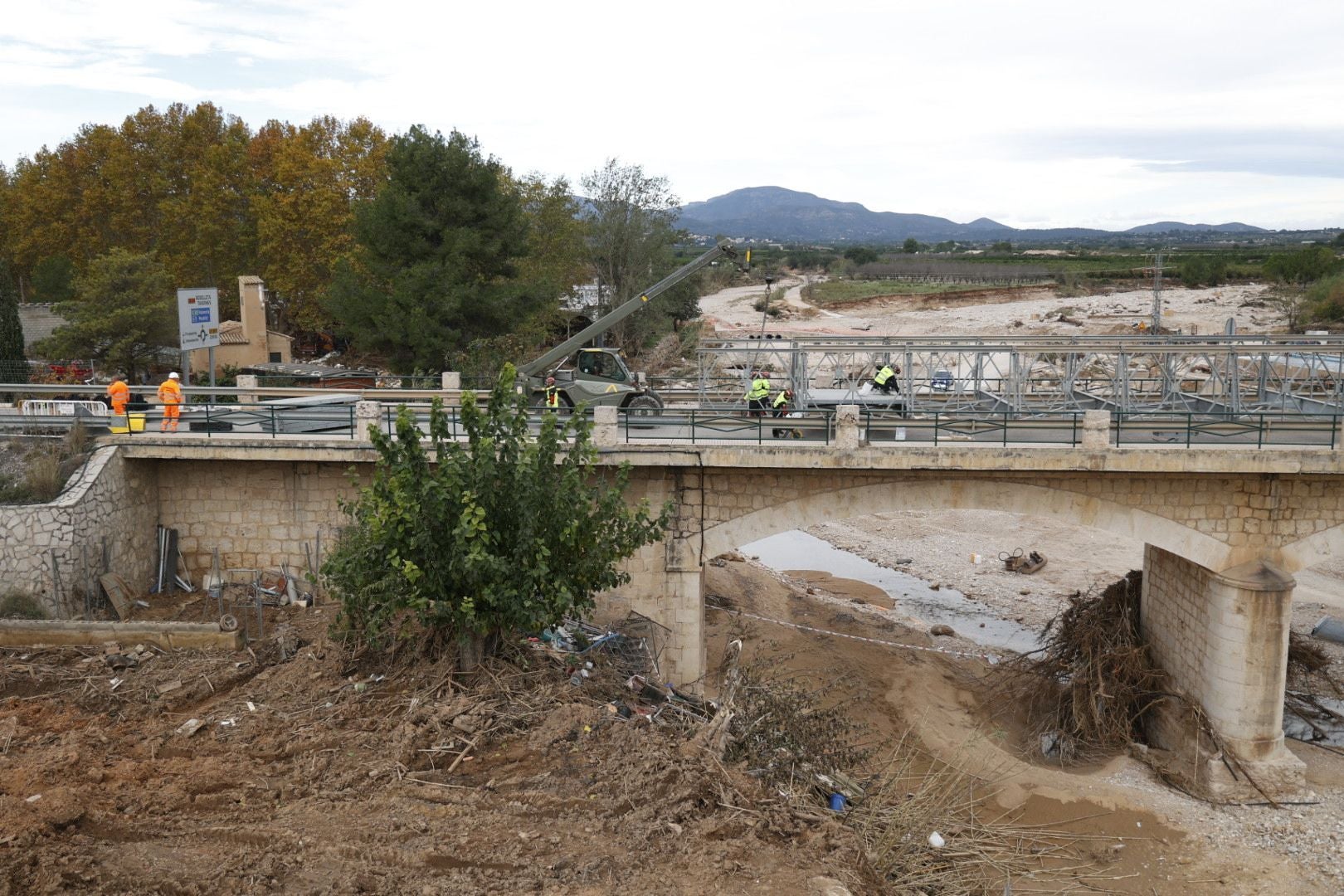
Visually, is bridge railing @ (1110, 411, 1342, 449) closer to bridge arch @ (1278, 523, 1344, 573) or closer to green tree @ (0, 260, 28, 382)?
bridge arch @ (1278, 523, 1344, 573)

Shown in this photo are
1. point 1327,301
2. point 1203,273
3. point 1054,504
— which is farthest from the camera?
point 1203,273

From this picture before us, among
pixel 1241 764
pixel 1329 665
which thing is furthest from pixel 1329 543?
pixel 1329 665

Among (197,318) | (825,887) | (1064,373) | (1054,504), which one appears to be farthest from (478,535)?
(1064,373)

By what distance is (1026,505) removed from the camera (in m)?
16.8

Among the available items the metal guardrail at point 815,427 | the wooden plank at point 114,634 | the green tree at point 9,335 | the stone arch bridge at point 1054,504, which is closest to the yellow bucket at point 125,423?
the metal guardrail at point 815,427

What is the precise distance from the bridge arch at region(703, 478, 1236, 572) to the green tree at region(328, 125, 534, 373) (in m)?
17.2

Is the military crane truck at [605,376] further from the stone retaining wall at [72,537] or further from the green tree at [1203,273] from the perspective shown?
the green tree at [1203,273]

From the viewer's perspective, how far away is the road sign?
21797mm

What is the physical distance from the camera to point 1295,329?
5841 centimetres

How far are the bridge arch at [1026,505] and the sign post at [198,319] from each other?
12.8 m

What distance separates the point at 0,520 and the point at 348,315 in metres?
16.9

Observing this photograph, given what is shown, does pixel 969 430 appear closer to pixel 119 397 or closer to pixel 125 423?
pixel 125 423

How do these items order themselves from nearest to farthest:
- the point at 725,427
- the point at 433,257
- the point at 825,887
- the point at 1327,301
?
the point at 825,887 → the point at 725,427 → the point at 433,257 → the point at 1327,301

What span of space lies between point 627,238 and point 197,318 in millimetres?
31185
